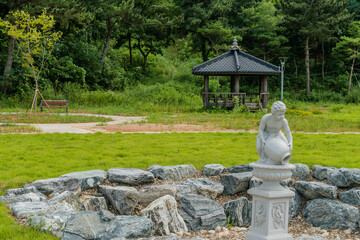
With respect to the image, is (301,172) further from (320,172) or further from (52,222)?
(52,222)

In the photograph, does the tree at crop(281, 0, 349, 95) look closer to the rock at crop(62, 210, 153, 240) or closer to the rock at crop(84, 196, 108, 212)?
the rock at crop(84, 196, 108, 212)

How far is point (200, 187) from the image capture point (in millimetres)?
6199

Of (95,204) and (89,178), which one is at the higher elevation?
(89,178)

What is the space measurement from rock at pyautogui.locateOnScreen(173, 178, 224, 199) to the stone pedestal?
1.80 meters

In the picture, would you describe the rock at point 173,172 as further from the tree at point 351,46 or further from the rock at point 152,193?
the tree at point 351,46

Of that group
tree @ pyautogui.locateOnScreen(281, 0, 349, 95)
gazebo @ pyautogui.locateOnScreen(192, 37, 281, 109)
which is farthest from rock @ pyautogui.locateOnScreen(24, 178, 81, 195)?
tree @ pyautogui.locateOnScreen(281, 0, 349, 95)

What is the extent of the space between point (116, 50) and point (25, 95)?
45.1 ft

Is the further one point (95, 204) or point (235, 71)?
point (235, 71)

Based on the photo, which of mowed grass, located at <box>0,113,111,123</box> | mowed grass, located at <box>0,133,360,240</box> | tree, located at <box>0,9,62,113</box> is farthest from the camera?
tree, located at <box>0,9,62,113</box>

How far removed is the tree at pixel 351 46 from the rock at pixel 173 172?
94.5ft

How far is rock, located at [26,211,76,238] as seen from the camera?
4372 millimetres

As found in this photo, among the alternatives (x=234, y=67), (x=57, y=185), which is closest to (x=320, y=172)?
(x=57, y=185)

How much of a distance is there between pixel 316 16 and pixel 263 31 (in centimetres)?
438

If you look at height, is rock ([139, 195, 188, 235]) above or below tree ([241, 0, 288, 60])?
below
